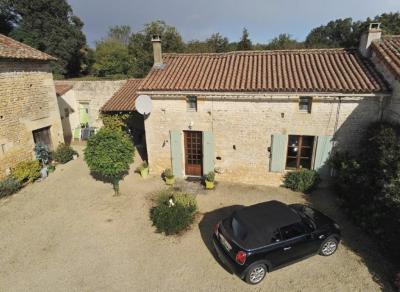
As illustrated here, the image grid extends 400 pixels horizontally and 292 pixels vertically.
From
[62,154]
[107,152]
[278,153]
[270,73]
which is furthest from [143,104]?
[62,154]

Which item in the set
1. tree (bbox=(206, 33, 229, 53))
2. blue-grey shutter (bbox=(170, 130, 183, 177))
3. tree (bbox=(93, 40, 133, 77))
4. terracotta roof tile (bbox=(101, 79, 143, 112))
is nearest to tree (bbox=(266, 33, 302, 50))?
tree (bbox=(206, 33, 229, 53))

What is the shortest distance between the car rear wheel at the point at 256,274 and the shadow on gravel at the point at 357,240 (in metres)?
2.98

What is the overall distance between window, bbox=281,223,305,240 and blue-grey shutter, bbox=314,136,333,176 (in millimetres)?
4925

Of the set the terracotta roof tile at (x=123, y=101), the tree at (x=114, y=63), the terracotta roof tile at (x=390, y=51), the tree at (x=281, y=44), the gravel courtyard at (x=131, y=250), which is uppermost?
the tree at (x=281, y=44)

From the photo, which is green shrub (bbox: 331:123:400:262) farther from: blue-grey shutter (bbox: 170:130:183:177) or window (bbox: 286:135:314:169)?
blue-grey shutter (bbox: 170:130:183:177)

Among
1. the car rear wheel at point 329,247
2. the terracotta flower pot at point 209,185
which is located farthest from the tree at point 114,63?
the car rear wheel at point 329,247

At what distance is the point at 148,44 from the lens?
3469 cm

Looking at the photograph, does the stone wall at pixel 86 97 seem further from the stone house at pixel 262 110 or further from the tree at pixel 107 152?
the tree at pixel 107 152

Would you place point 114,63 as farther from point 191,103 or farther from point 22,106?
point 191,103

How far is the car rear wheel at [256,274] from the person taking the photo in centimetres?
635

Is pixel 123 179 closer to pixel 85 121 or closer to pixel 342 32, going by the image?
pixel 85 121

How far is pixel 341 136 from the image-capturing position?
10.5 metres

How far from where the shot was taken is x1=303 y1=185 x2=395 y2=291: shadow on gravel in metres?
6.76

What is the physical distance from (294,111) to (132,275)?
27.9ft
